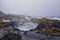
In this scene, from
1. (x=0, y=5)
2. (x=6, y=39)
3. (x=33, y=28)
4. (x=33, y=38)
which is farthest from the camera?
(x=0, y=5)

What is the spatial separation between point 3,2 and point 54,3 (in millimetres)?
3623

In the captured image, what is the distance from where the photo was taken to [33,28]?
500cm

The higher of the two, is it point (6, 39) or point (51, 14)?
point (6, 39)

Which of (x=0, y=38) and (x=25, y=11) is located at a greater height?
(x=0, y=38)

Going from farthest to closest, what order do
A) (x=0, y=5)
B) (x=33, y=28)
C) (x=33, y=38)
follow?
(x=0, y=5), (x=33, y=28), (x=33, y=38)

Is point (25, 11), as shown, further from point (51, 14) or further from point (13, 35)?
point (13, 35)

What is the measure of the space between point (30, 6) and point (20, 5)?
31.6 inches

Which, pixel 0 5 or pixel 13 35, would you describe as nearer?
pixel 13 35

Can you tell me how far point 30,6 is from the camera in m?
10.2

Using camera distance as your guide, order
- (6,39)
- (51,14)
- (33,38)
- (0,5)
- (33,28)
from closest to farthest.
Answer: (6,39) < (33,38) < (33,28) < (51,14) < (0,5)

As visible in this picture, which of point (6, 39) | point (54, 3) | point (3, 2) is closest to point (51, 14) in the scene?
point (54, 3)

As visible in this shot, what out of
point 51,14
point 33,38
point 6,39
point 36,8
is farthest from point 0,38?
point 36,8

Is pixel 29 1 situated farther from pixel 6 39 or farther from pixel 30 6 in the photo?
pixel 6 39

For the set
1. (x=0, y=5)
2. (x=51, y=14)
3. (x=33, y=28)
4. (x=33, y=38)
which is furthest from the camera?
(x=0, y=5)
